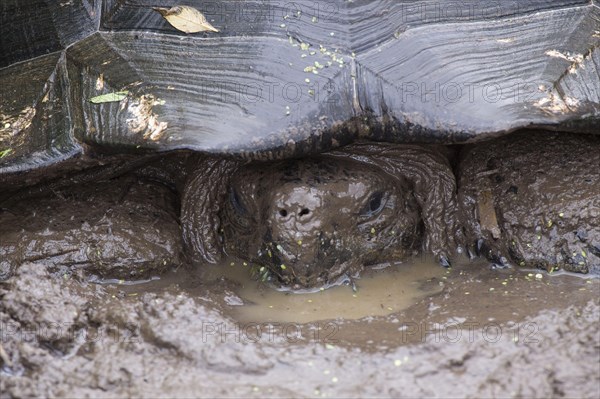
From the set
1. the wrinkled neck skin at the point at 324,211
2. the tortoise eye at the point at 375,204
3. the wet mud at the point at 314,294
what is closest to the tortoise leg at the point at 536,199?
the wet mud at the point at 314,294

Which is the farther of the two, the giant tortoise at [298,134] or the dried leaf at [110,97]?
the dried leaf at [110,97]

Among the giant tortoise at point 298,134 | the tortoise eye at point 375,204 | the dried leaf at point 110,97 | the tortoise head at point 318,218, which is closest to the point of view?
A: the giant tortoise at point 298,134

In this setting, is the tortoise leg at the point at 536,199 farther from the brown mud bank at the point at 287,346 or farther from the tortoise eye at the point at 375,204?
the tortoise eye at the point at 375,204

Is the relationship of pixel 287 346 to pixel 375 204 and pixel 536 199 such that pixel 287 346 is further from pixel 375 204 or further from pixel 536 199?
pixel 536 199

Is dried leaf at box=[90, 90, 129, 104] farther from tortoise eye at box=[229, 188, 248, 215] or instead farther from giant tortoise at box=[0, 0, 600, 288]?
tortoise eye at box=[229, 188, 248, 215]

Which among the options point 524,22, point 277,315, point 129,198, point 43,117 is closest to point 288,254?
point 277,315

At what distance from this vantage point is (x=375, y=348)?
8.75ft

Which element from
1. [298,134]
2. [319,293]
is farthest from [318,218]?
[298,134]

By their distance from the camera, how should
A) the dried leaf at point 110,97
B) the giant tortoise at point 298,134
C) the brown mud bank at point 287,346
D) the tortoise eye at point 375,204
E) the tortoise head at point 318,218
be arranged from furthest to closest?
the tortoise eye at point 375,204 < the tortoise head at point 318,218 < the dried leaf at point 110,97 < the giant tortoise at point 298,134 < the brown mud bank at point 287,346

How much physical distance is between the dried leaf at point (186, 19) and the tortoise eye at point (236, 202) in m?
0.72

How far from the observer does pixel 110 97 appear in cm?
315

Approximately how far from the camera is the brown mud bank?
8.17ft

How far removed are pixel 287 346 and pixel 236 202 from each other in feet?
3.30

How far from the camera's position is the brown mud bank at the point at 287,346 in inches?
98.0
